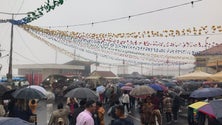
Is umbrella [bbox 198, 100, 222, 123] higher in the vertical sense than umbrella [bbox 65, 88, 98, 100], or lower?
higher

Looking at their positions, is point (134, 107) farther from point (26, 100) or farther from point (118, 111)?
point (118, 111)

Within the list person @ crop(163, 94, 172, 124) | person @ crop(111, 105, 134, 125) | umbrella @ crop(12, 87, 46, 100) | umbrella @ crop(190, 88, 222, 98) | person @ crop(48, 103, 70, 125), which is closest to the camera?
person @ crop(111, 105, 134, 125)

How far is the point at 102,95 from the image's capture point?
23.4m

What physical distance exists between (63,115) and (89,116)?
239cm

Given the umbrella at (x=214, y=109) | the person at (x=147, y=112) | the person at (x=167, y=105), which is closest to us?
the umbrella at (x=214, y=109)

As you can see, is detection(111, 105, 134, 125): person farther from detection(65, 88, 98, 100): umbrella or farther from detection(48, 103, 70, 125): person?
detection(65, 88, 98, 100): umbrella

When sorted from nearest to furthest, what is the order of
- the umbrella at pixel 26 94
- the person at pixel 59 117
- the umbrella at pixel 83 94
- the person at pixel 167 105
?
the person at pixel 59 117, the umbrella at pixel 26 94, the umbrella at pixel 83 94, the person at pixel 167 105

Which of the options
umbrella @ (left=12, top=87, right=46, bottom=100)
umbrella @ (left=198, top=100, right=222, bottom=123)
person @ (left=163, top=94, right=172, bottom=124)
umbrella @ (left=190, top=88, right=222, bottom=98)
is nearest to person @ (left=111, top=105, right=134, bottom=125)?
umbrella @ (left=198, top=100, right=222, bottom=123)

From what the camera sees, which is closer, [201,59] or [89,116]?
[89,116]

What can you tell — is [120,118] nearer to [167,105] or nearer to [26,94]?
[26,94]

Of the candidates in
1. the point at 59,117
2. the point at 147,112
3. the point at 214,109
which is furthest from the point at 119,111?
the point at 147,112

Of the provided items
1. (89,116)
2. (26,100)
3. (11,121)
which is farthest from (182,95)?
(11,121)

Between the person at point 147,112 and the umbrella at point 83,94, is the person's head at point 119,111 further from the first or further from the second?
the umbrella at point 83,94

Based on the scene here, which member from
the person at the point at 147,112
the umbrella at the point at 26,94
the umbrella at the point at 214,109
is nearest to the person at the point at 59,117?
the umbrella at the point at 26,94
